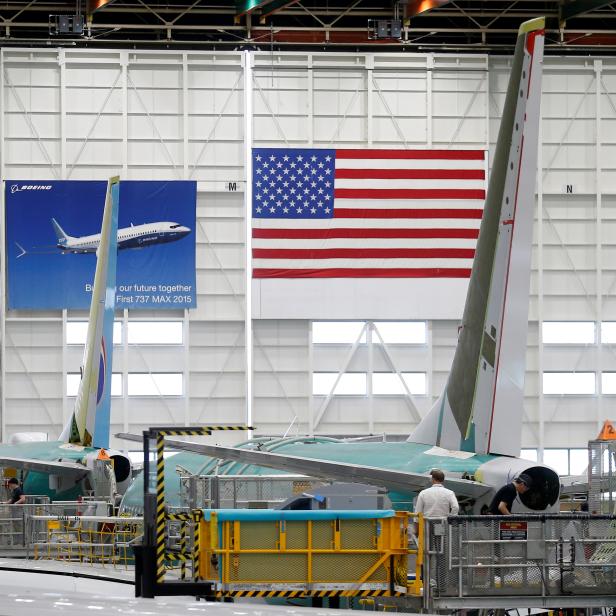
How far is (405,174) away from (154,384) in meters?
12.9

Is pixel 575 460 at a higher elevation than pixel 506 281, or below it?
below

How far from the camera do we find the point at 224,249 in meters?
46.6

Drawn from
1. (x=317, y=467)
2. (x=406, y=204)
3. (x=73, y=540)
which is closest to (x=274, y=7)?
(x=406, y=204)

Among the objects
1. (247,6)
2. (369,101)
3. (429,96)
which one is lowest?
(369,101)

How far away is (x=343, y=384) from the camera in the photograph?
46.6m

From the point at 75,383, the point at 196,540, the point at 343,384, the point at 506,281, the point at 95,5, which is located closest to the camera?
the point at 196,540

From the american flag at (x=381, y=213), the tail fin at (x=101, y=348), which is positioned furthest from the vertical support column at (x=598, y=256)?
the tail fin at (x=101, y=348)

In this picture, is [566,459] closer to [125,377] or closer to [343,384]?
[343,384]

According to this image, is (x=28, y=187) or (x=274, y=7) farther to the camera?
(x=28, y=187)

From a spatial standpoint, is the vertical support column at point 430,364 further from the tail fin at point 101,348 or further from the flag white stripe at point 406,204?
the tail fin at point 101,348

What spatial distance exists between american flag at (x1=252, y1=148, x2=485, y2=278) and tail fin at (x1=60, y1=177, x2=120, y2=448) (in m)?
16.2

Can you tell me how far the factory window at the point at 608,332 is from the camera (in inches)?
1852

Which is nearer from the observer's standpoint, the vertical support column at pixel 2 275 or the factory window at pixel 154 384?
the vertical support column at pixel 2 275

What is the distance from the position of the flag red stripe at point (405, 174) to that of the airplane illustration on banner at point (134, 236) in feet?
22.3
